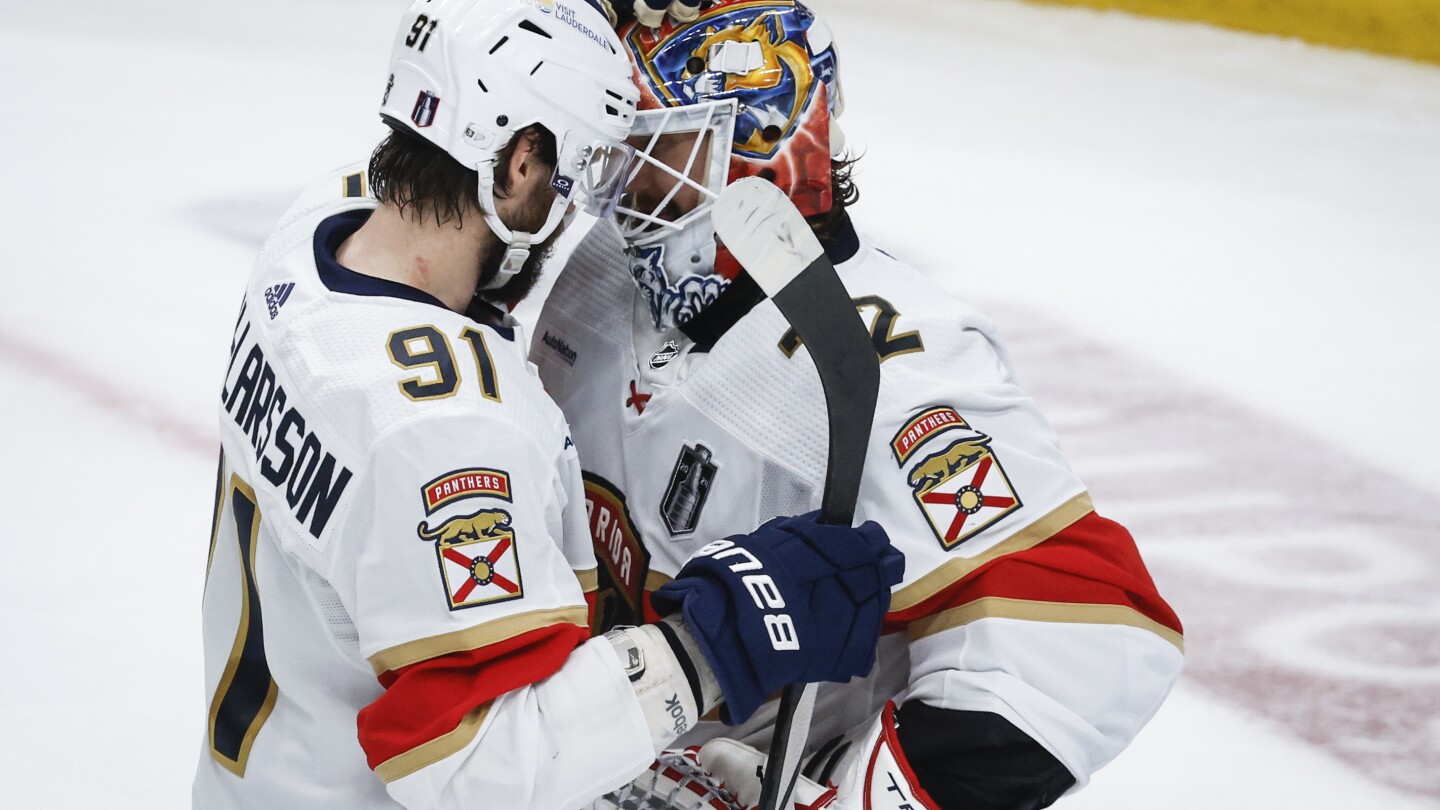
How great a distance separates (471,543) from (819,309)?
0.42m

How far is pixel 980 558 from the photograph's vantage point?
1490 mm

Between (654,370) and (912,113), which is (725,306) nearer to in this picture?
(654,370)

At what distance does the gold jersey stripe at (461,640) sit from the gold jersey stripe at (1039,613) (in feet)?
1.37

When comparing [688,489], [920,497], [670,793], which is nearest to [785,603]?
[920,497]

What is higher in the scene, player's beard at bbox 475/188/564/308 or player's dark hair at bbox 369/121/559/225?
player's dark hair at bbox 369/121/559/225

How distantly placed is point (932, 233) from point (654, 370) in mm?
2836

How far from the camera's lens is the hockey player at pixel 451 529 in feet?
4.31

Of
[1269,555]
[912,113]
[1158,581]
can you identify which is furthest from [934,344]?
[912,113]

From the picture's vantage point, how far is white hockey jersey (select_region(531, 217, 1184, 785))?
1.47 m

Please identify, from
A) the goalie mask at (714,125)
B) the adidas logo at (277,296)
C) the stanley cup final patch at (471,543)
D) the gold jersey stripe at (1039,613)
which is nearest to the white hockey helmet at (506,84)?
the goalie mask at (714,125)

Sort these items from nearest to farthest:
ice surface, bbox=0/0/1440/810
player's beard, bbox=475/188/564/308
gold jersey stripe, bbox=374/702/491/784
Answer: gold jersey stripe, bbox=374/702/491/784, player's beard, bbox=475/188/564/308, ice surface, bbox=0/0/1440/810

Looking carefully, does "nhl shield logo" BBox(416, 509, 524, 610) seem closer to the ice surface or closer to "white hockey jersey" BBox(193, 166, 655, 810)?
"white hockey jersey" BBox(193, 166, 655, 810)

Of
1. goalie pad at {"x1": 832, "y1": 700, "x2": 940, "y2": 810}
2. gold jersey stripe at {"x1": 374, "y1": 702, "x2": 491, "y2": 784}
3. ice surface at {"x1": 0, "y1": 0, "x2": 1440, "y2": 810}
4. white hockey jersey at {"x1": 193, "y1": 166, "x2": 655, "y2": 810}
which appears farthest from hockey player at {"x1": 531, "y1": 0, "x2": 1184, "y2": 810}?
ice surface at {"x1": 0, "y1": 0, "x2": 1440, "y2": 810}

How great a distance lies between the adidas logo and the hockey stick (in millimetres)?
437
